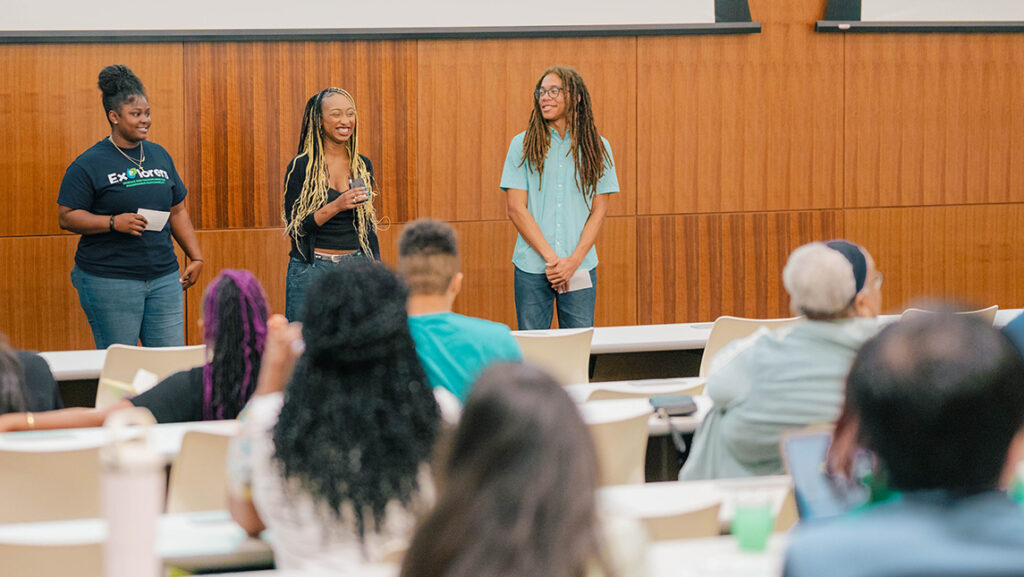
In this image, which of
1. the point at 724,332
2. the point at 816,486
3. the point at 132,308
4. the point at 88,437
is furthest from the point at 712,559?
the point at 132,308

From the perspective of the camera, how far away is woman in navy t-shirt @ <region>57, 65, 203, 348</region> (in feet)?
16.2

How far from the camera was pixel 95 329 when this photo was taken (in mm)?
5105

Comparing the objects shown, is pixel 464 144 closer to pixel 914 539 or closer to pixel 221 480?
pixel 221 480

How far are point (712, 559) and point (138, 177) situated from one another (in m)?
3.90

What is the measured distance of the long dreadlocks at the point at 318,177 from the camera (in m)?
4.88

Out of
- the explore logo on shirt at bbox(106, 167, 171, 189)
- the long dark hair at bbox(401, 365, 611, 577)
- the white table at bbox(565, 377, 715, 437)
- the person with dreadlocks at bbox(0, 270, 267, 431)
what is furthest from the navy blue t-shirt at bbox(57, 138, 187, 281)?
the long dark hair at bbox(401, 365, 611, 577)

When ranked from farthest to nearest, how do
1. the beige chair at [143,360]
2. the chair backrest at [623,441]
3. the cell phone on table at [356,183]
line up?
the cell phone on table at [356,183]
the beige chair at [143,360]
the chair backrest at [623,441]

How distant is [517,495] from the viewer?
3.64 ft

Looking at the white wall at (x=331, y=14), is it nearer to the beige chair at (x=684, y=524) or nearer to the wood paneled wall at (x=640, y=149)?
the wood paneled wall at (x=640, y=149)

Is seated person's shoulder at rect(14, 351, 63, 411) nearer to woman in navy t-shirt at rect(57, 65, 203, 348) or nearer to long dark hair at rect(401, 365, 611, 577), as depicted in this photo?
woman in navy t-shirt at rect(57, 65, 203, 348)

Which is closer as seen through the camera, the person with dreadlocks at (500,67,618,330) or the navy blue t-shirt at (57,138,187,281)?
the navy blue t-shirt at (57,138,187,281)

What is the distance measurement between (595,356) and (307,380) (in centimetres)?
292

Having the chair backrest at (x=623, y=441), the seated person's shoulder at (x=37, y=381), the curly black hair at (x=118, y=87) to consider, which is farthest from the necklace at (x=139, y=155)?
the chair backrest at (x=623, y=441)

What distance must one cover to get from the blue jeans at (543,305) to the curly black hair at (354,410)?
134 inches
